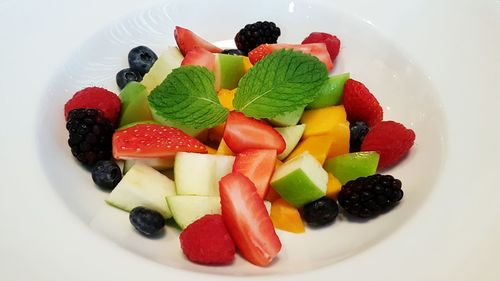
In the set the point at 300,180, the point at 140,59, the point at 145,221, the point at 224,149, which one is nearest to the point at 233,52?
the point at 140,59

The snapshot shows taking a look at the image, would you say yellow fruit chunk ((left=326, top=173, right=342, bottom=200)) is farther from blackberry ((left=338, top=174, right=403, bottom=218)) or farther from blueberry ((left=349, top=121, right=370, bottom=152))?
blueberry ((left=349, top=121, right=370, bottom=152))

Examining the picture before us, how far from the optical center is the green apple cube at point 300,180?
154 centimetres

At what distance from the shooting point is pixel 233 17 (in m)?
2.39

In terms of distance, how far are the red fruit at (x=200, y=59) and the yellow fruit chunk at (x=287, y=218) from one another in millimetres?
571

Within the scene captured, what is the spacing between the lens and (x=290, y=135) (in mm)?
1748

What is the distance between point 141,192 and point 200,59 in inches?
22.0

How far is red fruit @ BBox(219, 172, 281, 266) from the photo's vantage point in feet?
4.54

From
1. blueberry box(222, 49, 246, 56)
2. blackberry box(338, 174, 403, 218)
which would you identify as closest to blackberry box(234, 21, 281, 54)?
blueberry box(222, 49, 246, 56)

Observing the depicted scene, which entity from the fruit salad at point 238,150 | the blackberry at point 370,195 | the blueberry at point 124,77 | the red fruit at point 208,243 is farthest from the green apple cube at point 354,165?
the blueberry at point 124,77

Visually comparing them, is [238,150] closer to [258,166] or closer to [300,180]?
[258,166]
